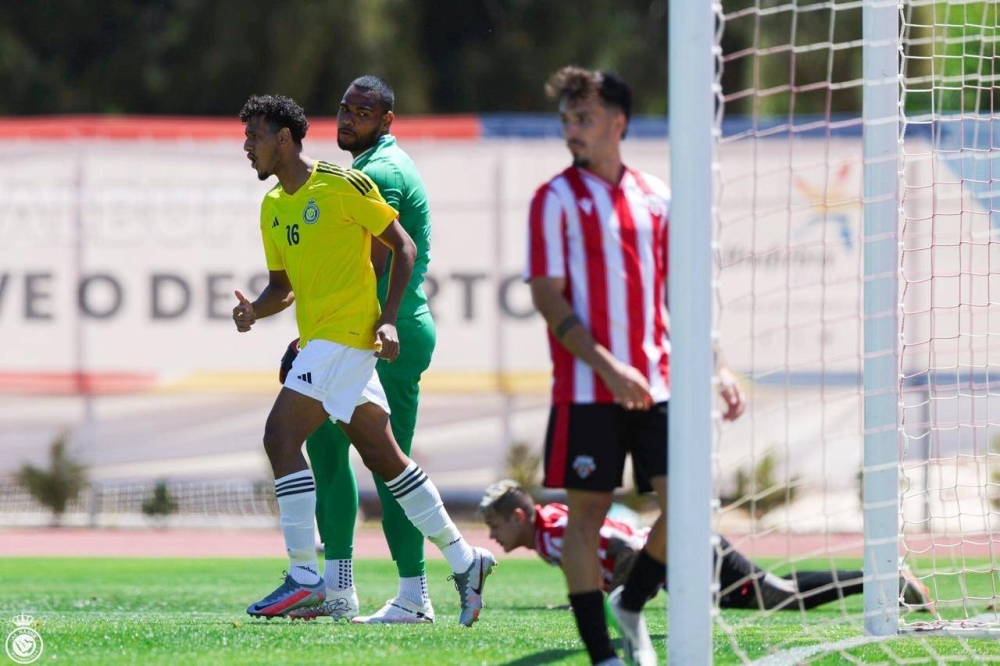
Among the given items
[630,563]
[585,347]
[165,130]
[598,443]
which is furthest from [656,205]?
[165,130]

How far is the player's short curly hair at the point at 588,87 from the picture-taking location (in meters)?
4.76

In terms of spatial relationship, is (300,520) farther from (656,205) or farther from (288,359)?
(656,205)

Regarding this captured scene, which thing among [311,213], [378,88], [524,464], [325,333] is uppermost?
[378,88]

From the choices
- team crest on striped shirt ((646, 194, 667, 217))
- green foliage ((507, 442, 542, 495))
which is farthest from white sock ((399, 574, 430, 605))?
green foliage ((507, 442, 542, 495))

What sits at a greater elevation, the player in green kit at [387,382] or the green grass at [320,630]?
the player in green kit at [387,382]

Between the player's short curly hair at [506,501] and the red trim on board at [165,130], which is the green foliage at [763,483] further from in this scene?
the player's short curly hair at [506,501]

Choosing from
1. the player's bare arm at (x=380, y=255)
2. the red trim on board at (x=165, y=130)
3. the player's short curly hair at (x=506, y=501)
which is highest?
the red trim on board at (x=165, y=130)

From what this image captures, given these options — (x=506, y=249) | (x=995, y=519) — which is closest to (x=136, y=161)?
(x=506, y=249)

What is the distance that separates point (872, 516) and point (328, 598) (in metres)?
2.29

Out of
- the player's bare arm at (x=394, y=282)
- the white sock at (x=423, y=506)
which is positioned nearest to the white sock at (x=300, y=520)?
the white sock at (x=423, y=506)

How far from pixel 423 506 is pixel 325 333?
81 centimetres

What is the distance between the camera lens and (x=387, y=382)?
651 centimetres

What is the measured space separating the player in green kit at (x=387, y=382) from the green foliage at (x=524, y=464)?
8.52 meters

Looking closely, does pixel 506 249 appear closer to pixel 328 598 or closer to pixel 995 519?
pixel 995 519
